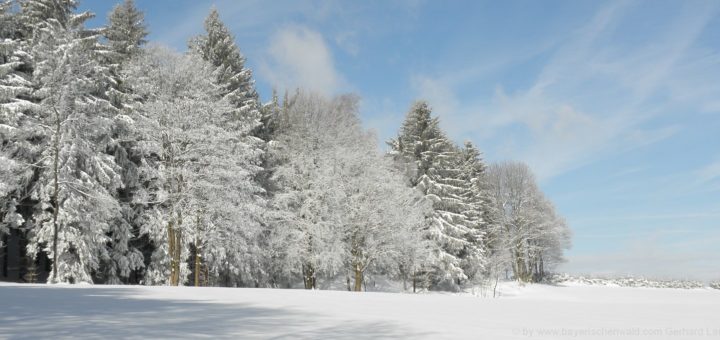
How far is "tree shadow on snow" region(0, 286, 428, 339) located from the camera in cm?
582

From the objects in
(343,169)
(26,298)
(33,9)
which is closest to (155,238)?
(343,169)

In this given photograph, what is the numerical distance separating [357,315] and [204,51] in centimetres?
2573

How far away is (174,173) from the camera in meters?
23.2

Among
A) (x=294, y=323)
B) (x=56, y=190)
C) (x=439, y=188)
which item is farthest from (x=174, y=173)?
(x=439, y=188)

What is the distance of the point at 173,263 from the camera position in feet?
75.5

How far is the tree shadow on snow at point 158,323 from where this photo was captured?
5.82 m

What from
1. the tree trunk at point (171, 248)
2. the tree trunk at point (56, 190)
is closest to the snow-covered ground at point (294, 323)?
the tree trunk at point (56, 190)

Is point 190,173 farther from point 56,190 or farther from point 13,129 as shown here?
point 13,129

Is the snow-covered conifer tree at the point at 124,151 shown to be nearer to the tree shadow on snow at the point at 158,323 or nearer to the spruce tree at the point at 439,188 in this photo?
the tree shadow on snow at the point at 158,323

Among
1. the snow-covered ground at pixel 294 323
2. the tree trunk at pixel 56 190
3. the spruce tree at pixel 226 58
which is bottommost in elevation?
the snow-covered ground at pixel 294 323

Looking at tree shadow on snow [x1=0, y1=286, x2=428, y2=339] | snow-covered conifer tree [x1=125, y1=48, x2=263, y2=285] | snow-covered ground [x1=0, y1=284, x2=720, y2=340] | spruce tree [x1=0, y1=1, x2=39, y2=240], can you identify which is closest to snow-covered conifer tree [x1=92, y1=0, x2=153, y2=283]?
snow-covered conifer tree [x1=125, y1=48, x2=263, y2=285]

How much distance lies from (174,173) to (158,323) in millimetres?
17630

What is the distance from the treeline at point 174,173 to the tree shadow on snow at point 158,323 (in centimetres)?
1416

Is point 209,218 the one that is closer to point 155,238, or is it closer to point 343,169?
point 155,238
